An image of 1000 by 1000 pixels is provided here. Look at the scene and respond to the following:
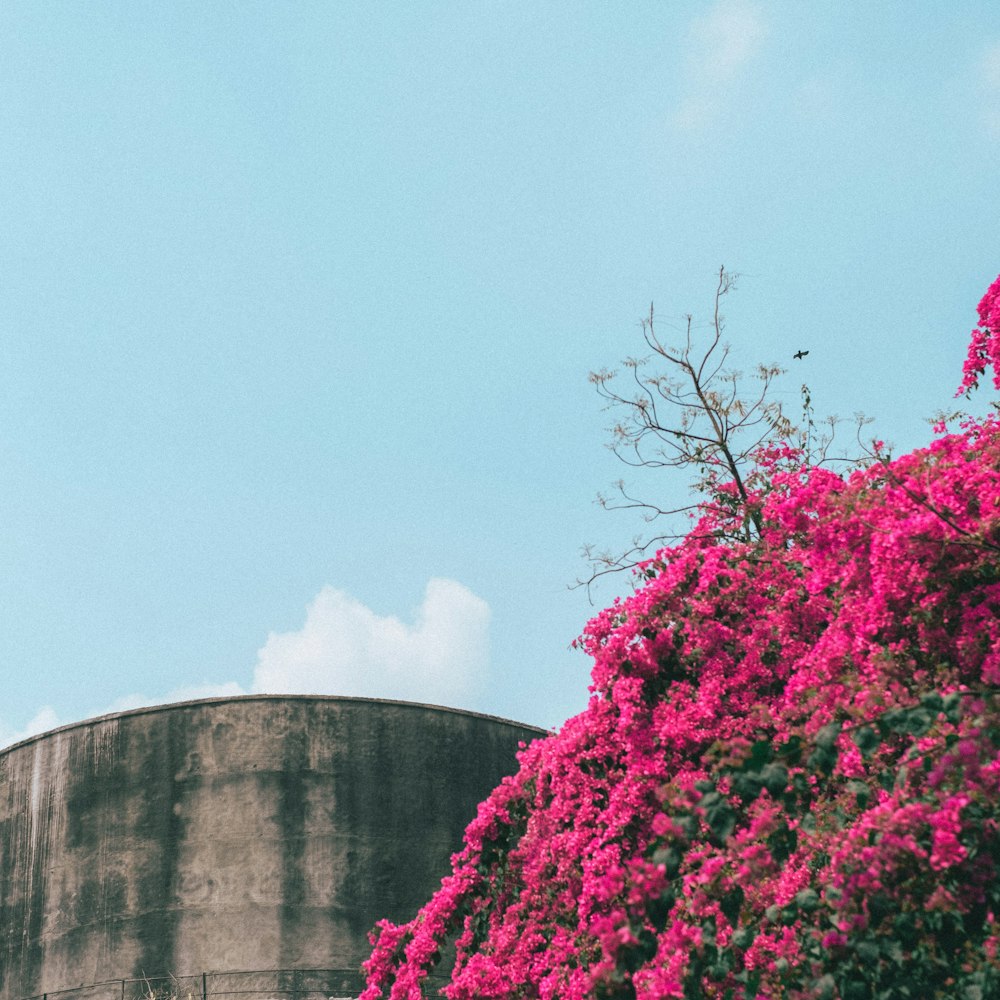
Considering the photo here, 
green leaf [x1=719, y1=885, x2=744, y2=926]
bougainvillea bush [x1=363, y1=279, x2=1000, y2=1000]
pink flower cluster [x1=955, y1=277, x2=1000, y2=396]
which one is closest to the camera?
bougainvillea bush [x1=363, y1=279, x2=1000, y2=1000]

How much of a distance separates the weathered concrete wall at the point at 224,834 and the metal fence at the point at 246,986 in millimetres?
159

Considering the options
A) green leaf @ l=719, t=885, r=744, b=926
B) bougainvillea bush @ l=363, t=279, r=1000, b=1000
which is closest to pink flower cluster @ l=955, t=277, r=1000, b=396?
bougainvillea bush @ l=363, t=279, r=1000, b=1000

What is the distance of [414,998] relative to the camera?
1295cm

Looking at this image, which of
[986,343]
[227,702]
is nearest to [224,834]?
[227,702]

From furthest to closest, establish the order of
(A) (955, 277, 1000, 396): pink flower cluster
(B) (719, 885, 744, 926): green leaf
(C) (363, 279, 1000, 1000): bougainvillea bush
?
(A) (955, 277, 1000, 396): pink flower cluster
(B) (719, 885, 744, 926): green leaf
(C) (363, 279, 1000, 1000): bougainvillea bush

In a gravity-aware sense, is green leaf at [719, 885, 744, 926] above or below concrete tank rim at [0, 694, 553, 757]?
below

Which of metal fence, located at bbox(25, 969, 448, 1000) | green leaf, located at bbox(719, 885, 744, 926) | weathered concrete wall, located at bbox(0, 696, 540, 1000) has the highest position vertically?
weathered concrete wall, located at bbox(0, 696, 540, 1000)

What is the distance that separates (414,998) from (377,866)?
31.2 feet

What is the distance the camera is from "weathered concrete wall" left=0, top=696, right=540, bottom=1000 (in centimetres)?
2150

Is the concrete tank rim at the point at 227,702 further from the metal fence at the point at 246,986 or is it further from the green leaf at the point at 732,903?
the green leaf at the point at 732,903

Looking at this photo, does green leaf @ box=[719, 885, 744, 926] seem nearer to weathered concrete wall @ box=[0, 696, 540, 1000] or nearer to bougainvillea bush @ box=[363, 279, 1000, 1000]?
bougainvillea bush @ box=[363, 279, 1000, 1000]

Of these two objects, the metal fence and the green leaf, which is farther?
the metal fence

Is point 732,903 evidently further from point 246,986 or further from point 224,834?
point 224,834

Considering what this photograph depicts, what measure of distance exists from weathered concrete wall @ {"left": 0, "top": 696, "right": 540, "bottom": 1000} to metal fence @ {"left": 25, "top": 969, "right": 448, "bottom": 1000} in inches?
6.3
